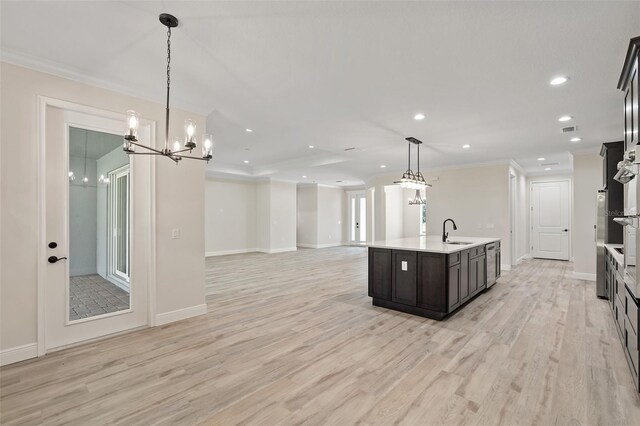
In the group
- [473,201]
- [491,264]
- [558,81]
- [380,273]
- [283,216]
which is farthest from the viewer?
[283,216]

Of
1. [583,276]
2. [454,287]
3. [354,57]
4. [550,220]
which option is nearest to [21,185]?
[354,57]

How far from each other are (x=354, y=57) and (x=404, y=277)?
9.19ft

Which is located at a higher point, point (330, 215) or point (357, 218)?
point (330, 215)

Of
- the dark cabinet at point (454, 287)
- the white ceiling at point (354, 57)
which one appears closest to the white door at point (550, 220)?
the white ceiling at point (354, 57)

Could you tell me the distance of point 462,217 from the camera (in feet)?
26.0

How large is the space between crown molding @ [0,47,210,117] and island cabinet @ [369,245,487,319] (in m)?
3.47

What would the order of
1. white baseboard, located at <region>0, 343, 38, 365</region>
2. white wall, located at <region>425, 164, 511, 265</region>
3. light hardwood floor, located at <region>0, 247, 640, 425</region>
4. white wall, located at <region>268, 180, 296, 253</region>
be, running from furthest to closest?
white wall, located at <region>268, 180, 296, 253</region> → white wall, located at <region>425, 164, 511, 265</region> → white baseboard, located at <region>0, 343, 38, 365</region> → light hardwood floor, located at <region>0, 247, 640, 425</region>

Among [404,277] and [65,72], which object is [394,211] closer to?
[404,277]

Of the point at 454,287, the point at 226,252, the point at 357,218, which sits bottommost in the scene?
the point at 226,252

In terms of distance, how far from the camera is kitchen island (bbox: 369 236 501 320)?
3.82m

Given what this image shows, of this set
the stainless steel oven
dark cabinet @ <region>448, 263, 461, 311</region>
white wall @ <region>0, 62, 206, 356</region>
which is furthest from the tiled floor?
the stainless steel oven

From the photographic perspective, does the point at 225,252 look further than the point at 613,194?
Yes

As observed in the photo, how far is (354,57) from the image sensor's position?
8.96 ft

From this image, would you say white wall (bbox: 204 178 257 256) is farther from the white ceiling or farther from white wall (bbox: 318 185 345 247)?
the white ceiling
